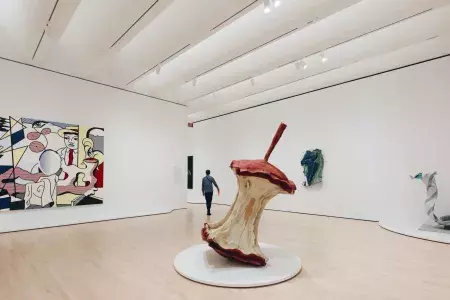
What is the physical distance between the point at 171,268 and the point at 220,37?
4.17m

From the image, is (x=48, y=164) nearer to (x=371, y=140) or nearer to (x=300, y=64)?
(x=300, y=64)

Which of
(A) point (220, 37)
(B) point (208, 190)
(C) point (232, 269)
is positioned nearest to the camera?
(C) point (232, 269)

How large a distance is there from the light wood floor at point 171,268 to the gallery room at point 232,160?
0.03 metres

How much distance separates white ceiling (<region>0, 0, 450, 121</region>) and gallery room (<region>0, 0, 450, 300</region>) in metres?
0.03

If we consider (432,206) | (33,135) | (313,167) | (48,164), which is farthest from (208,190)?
(432,206)

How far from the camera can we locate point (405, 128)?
661 centimetres

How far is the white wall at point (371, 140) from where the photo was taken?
245 inches

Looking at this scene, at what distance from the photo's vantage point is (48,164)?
252 inches

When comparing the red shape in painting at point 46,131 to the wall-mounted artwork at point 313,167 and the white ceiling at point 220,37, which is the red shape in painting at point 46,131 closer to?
the white ceiling at point 220,37

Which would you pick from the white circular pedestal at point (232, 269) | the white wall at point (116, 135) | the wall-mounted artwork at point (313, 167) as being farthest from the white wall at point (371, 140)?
the white circular pedestal at point (232, 269)

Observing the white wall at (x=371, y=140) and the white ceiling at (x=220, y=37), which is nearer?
the white ceiling at (x=220, y=37)

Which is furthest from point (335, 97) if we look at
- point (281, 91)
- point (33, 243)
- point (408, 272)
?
point (33, 243)

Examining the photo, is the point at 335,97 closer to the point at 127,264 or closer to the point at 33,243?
the point at 127,264

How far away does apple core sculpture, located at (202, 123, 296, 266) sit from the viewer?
3367mm
